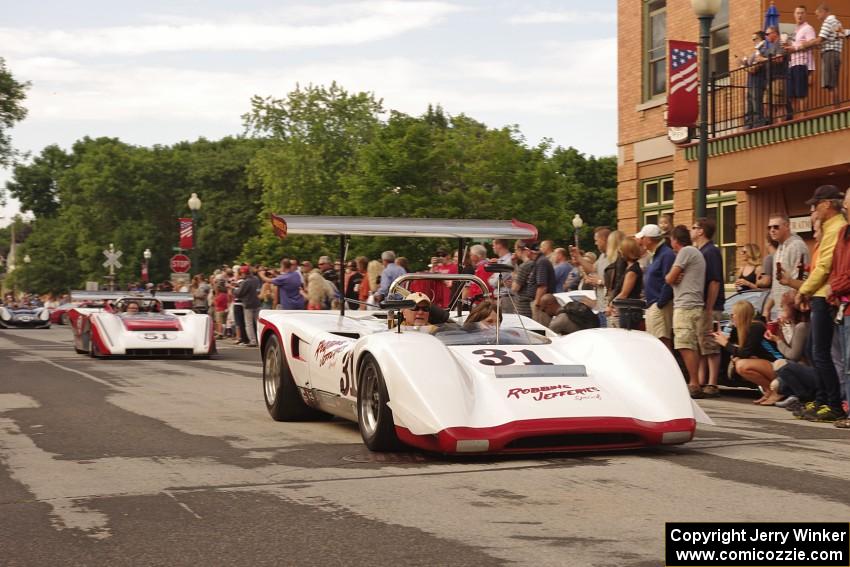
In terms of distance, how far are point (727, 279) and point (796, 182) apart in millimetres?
2895

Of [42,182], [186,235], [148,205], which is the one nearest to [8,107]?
[186,235]

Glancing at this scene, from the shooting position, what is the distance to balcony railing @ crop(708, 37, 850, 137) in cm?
1866

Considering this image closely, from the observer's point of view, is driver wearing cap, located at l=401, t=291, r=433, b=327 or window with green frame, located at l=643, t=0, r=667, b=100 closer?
driver wearing cap, located at l=401, t=291, r=433, b=327

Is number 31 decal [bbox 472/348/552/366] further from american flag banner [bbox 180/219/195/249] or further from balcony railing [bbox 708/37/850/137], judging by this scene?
american flag banner [bbox 180/219/195/249]

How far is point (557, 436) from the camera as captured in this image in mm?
7484

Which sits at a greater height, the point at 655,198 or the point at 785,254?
the point at 655,198

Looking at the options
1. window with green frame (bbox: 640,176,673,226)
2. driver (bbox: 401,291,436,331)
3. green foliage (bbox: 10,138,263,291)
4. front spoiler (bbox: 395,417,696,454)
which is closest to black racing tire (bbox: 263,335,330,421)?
driver (bbox: 401,291,436,331)

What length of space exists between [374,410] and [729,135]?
45.6 ft

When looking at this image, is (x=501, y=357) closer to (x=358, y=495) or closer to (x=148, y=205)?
(x=358, y=495)

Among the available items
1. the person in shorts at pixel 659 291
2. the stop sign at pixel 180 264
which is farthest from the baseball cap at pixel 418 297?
the stop sign at pixel 180 264

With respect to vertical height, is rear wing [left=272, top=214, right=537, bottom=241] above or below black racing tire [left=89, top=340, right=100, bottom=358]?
above

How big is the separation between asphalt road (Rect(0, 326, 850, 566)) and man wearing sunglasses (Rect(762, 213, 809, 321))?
1.99m

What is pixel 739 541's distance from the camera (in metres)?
4.97

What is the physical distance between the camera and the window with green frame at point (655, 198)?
25.8 meters
